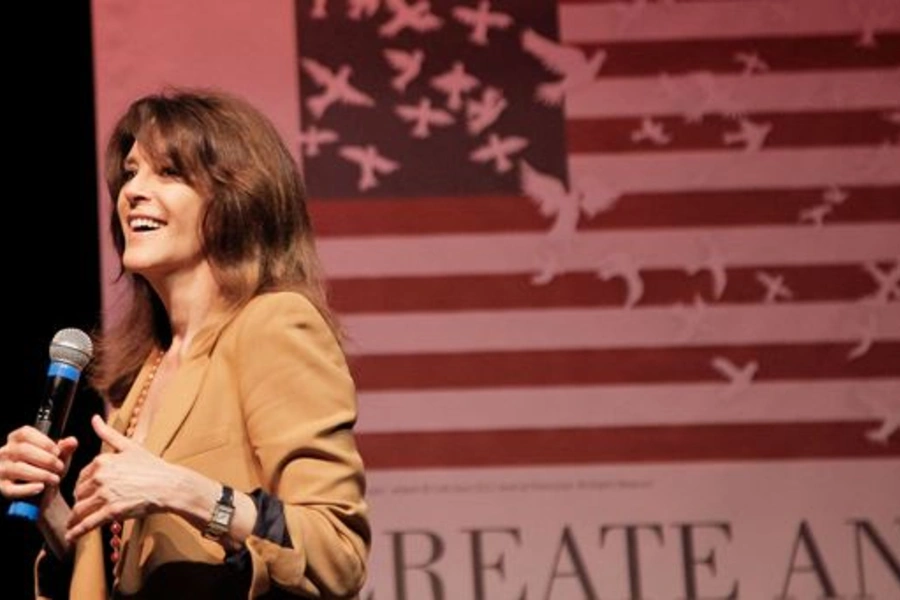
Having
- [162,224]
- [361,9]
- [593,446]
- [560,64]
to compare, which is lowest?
[593,446]

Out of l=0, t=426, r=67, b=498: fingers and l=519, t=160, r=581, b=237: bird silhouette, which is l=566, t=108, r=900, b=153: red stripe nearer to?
l=519, t=160, r=581, b=237: bird silhouette

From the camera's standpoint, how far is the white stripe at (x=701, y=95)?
369 cm

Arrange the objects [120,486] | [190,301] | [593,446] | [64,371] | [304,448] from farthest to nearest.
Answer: [593,446] → [190,301] → [64,371] → [304,448] → [120,486]

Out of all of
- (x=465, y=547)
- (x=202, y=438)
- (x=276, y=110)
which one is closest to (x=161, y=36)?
(x=276, y=110)

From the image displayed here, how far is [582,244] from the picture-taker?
12.0 feet

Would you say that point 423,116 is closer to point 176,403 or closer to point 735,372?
point 735,372

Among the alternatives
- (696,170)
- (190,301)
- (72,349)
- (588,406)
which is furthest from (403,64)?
(72,349)

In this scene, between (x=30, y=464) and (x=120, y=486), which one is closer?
(x=120, y=486)

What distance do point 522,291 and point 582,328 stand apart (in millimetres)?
122

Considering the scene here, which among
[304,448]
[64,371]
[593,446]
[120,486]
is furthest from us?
[593,446]

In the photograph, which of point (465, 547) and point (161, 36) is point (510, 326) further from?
point (161, 36)

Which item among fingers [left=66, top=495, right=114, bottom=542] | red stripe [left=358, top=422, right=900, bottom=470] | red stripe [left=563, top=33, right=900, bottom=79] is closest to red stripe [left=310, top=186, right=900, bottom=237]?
red stripe [left=563, top=33, right=900, bottom=79]

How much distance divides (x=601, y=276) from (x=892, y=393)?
1.79 feet

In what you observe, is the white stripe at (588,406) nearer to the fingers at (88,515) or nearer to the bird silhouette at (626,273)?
the bird silhouette at (626,273)
